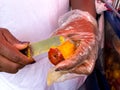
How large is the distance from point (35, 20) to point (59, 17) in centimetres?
9

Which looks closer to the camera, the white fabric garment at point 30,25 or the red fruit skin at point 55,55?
the red fruit skin at point 55,55

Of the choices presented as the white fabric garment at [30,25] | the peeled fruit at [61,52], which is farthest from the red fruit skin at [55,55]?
the white fabric garment at [30,25]

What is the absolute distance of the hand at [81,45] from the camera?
0.59 m

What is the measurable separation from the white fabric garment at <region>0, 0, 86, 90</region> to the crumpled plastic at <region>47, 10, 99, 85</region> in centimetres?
6

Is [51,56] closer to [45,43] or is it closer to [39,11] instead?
[45,43]

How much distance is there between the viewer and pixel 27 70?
0.81 metres

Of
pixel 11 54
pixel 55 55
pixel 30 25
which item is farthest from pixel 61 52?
pixel 30 25

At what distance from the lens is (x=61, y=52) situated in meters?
0.60

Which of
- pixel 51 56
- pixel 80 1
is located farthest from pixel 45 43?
pixel 80 1

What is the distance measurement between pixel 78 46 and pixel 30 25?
228 millimetres

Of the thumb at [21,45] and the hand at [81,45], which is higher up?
the thumb at [21,45]

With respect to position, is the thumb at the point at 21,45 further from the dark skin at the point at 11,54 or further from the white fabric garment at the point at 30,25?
the white fabric garment at the point at 30,25

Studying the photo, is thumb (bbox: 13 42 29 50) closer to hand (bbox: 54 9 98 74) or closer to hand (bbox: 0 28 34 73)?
hand (bbox: 0 28 34 73)

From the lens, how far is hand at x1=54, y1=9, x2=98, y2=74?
1.95ft
